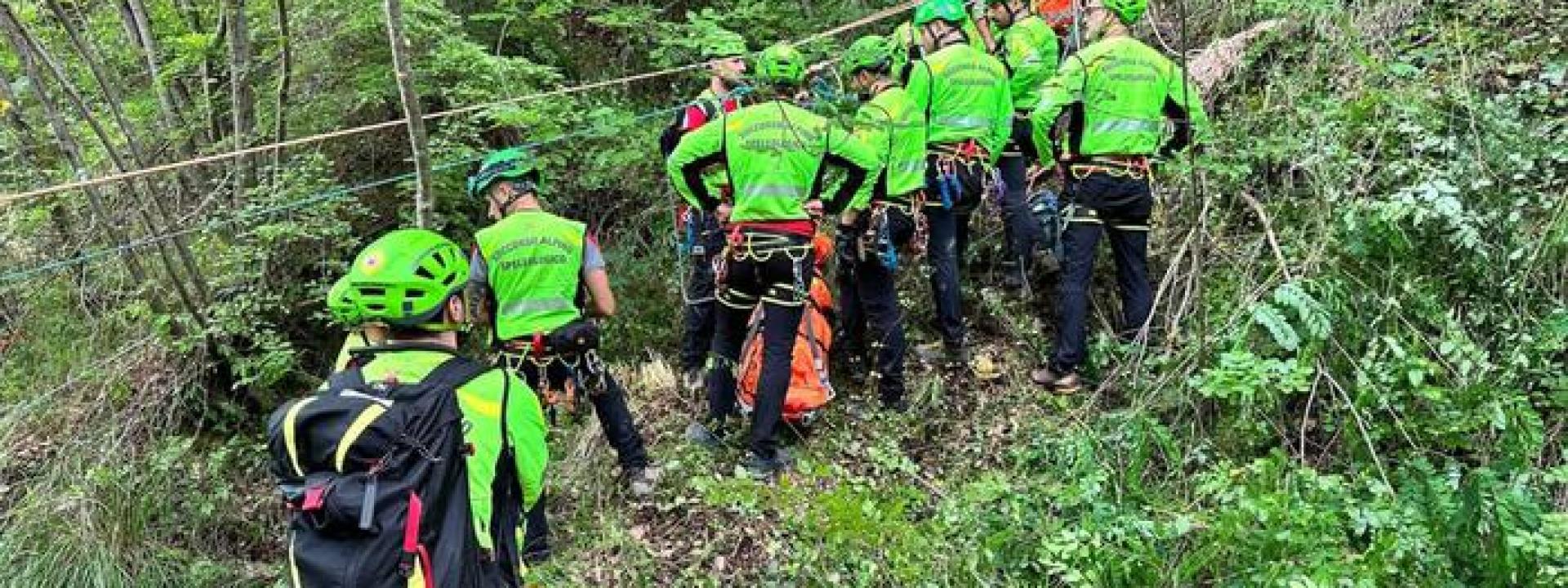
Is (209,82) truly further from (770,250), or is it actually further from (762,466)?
(762,466)

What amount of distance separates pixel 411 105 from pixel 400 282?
1.84 metres

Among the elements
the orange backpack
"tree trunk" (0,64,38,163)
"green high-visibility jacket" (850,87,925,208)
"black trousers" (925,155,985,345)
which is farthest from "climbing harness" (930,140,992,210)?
"tree trunk" (0,64,38,163)

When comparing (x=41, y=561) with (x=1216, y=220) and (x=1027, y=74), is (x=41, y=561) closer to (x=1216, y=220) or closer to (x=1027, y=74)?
(x=1027, y=74)

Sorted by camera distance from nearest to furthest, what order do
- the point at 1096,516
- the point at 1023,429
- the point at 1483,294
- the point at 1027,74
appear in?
the point at 1096,516, the point at 1483,294, the point at 1023,429, the point at 1027,74

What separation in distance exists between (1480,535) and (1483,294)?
1515 millimetres

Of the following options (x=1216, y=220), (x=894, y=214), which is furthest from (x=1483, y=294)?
(x=894, y=214)

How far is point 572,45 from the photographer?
340 inches

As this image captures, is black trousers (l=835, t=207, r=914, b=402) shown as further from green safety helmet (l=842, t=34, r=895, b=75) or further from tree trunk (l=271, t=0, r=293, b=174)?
tree trunk (l=271, t=0, r=293, b=174)

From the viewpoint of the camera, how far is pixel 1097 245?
5840mm

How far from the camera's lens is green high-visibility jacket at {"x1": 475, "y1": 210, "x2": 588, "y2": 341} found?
4.77 m

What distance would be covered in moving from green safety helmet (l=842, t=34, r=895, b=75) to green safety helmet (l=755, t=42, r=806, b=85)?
636 mm

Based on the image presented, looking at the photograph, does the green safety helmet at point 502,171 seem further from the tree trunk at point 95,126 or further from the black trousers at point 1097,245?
the black trousers at point 1097,245

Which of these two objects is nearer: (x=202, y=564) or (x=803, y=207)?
(x=803, y=207)

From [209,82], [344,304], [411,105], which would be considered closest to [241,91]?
[209,82]
